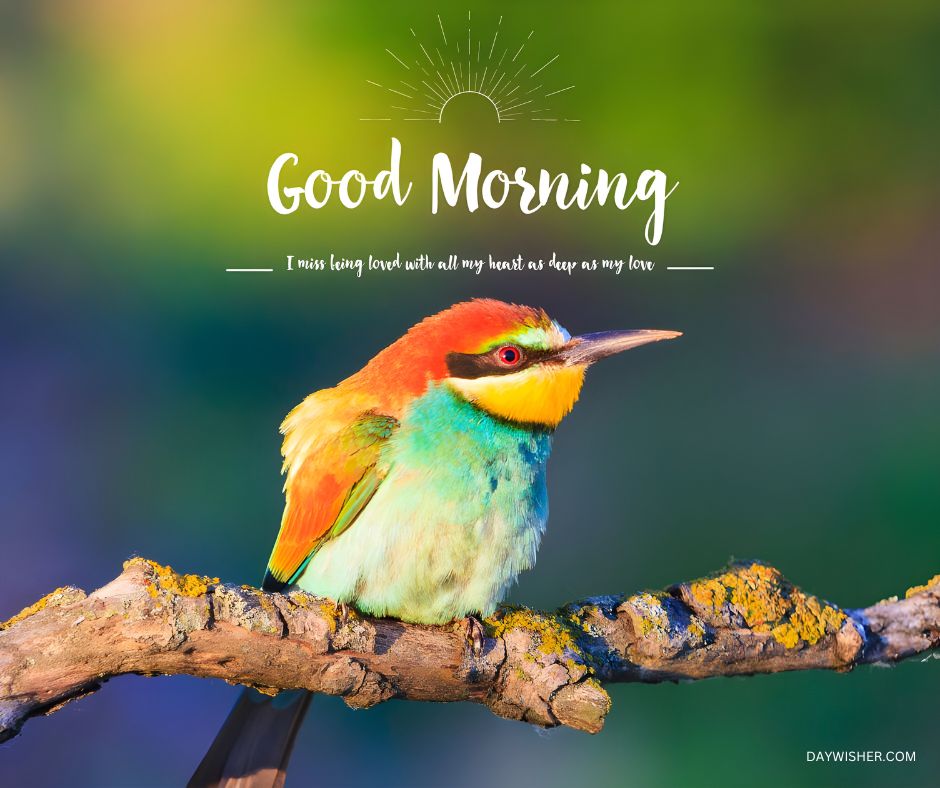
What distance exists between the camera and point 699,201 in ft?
12.3

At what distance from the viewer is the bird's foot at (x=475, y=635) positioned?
1.81m

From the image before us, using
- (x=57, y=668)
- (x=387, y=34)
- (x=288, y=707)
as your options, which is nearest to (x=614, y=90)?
(x=387, y=34)

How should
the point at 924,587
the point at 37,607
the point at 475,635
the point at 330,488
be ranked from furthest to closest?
the point at 924,587 < the point at 330,488 < the point at 475,635 < the point at 37,607

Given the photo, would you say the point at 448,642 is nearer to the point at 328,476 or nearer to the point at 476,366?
the point at 328,476

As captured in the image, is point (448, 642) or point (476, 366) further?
point (476, 366)

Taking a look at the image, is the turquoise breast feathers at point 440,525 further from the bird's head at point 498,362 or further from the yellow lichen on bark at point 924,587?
the yellow lichen on bark at point 924,587

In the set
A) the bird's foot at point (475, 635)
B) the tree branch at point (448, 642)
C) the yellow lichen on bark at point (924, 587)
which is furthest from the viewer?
the yellow lichen on bark at point (924, 587)

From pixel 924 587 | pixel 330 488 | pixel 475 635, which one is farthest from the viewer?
pixel 924 587

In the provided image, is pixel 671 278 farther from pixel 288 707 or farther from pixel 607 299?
pixel 288 707

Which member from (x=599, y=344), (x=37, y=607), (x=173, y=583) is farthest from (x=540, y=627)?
(x=37, y=607)

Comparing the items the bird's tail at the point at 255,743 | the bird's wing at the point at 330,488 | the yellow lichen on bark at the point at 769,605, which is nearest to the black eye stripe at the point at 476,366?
the bird's wing at the point at 330,488

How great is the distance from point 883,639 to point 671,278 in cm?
189

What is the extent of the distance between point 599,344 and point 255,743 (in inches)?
37.3

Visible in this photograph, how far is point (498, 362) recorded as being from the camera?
195 centimetres
